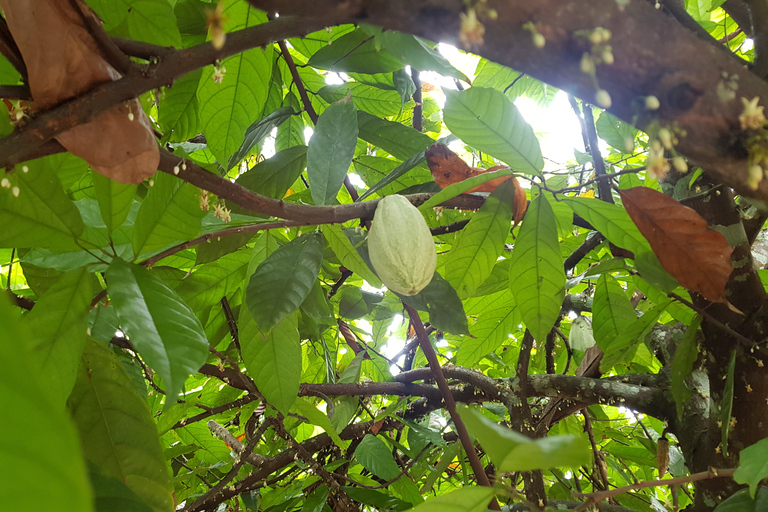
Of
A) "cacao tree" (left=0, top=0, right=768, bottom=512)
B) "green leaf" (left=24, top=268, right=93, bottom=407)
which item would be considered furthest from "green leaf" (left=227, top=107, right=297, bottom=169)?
"green leaf" (left=24, top=268, right=93, bottom=407)

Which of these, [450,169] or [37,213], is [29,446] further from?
[450,169]

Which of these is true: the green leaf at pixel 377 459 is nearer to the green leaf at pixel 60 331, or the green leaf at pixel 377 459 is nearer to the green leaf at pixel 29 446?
the green leaf at pixel 60 331

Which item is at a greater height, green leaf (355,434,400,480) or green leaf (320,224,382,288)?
green leaf (320,224,382,288)

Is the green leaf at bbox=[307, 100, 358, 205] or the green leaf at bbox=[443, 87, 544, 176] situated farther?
the green leaf at bbox=[307, 100, 358, 205]

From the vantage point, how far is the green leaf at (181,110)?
0.84 metres

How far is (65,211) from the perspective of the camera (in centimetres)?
57

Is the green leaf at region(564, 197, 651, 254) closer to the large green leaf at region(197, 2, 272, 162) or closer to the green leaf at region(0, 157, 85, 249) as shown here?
the large green leaf at region(197, 2, 272, 162)

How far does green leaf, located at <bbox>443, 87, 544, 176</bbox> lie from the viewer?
0.64 meters

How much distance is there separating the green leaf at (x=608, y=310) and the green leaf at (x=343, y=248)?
1.65 ft

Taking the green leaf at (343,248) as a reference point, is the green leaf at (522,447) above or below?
below

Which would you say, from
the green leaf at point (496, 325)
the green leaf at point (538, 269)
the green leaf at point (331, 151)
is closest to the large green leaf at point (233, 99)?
the green leaf at point (331, 151)

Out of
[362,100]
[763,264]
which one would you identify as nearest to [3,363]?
[362,100]

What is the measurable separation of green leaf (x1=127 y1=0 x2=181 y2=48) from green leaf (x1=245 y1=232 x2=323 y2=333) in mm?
331

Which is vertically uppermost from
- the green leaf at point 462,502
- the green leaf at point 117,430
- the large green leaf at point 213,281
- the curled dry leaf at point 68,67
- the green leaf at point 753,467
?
the large green leaf at point 213,281
